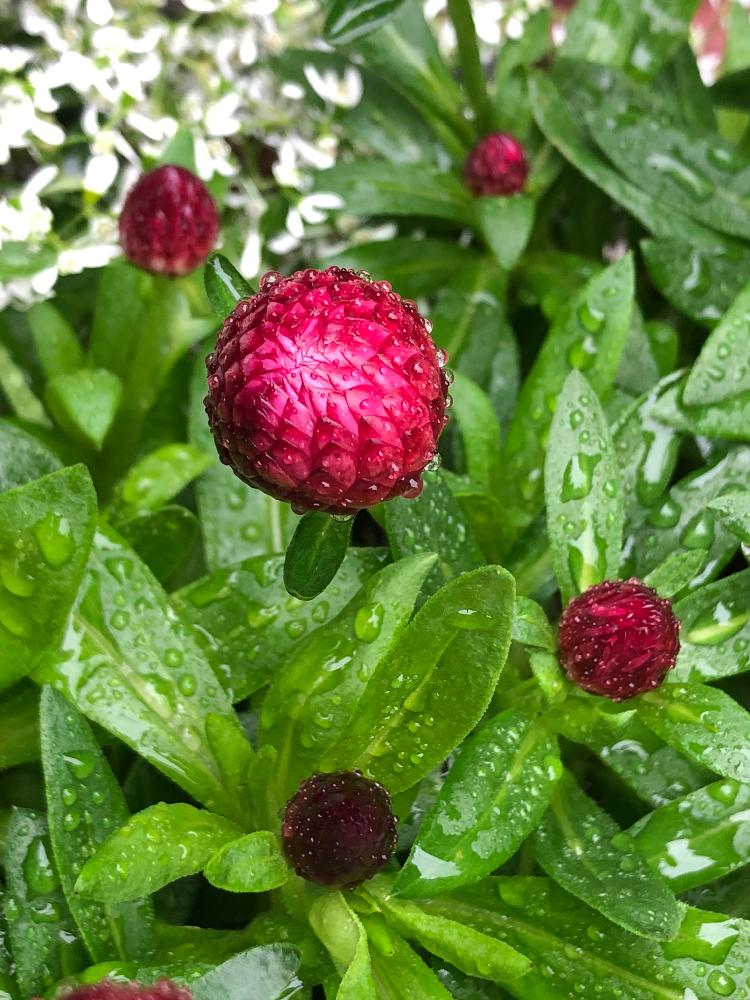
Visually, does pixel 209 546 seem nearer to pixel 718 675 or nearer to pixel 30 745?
pixel 30 745

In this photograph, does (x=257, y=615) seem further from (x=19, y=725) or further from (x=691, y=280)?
(x=691, y=280)

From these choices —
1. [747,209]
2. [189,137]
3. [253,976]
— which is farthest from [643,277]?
[253,976]

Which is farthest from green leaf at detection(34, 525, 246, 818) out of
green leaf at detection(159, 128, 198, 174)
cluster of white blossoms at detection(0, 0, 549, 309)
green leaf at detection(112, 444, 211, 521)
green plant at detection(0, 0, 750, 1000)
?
green leaf at detection(159, 128, 198, 174)

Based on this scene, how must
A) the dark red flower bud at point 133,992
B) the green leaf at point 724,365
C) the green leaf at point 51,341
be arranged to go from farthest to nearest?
1. the green leaf at point 51,341
2. the green leaf at point 724,365
3. the dark red flower bud at point 133,992

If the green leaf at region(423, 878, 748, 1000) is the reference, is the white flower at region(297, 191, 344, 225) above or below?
above

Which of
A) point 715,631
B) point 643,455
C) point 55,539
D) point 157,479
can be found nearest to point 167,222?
point 157,479

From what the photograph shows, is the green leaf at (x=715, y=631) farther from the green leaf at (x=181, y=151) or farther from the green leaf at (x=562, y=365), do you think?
the green leaf at (x=181, y=151)

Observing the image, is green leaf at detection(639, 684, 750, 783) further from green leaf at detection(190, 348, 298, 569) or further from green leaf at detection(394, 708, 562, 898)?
green leaf at detection(190, 348, 298, 569)

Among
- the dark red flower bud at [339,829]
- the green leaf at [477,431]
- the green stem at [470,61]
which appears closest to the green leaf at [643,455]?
the green leaf at [477,431]
